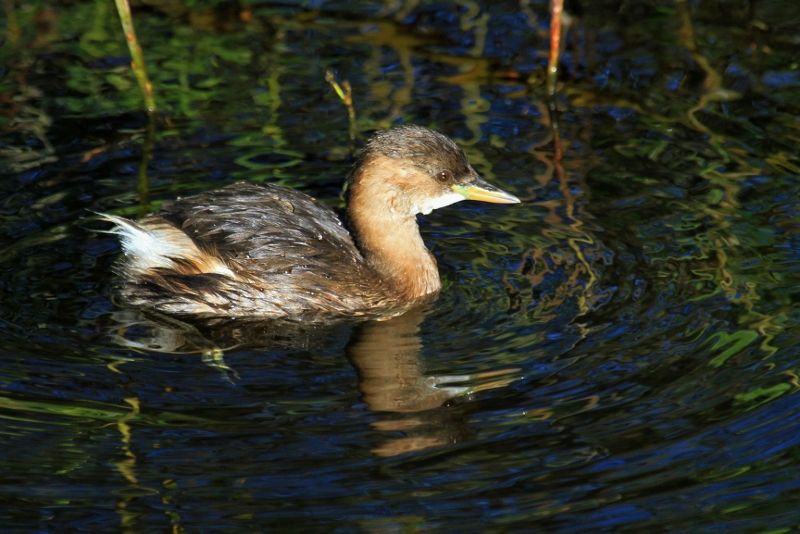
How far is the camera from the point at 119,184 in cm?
740

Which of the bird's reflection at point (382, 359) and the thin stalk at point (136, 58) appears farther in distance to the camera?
the thin stalk at point (136, 58)

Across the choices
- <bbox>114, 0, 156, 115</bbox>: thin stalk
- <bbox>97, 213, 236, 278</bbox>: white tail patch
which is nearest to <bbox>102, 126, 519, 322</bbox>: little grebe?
<bbox>97, 213, 236, 278</bbox>: white tail patch

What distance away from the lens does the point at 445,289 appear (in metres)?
6.60

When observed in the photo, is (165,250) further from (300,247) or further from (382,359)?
(382,359)

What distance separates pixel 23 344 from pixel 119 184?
5.69 feet

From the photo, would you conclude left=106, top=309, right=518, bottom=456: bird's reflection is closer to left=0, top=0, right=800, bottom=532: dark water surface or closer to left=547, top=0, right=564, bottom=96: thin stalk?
left=0, top=0, right=800, bottom=532: dark water surface

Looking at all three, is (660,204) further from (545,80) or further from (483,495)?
(483,495)

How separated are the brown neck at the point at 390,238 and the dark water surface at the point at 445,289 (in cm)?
17

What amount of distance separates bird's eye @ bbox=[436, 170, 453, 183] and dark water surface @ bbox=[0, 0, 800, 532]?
375 millimetres

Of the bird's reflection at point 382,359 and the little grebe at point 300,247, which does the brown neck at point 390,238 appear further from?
the bird's reflection at point 382,359

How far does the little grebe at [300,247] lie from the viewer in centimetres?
637

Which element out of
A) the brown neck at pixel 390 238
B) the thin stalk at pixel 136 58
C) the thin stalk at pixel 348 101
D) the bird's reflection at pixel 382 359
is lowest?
the bird's reflection at pixel 382 359

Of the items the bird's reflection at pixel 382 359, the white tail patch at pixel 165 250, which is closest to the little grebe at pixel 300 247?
the white tail patch at pixel 165 250

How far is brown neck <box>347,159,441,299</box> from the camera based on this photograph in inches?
259
